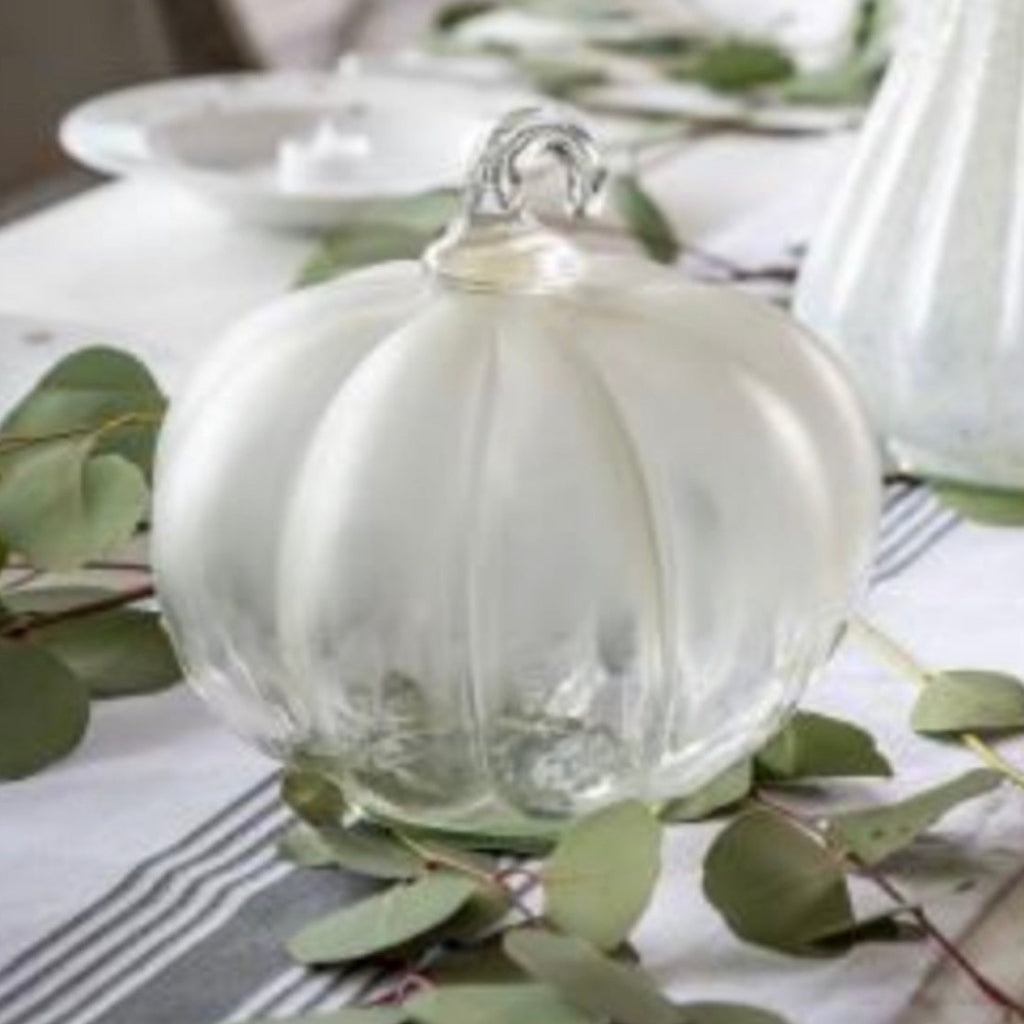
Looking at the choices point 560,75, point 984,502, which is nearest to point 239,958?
point 984,502

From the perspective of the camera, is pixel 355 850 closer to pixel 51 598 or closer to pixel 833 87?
pixel 51 598

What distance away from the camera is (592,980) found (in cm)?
46

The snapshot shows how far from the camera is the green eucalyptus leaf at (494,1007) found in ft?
1.49

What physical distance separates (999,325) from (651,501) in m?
0.24

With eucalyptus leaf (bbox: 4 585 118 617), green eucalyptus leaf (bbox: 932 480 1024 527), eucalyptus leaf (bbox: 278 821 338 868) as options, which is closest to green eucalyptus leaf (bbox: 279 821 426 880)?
eucalyptus leaf (bbox: 278 821 338 868)

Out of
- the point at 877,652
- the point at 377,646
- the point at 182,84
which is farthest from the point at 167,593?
the point at 182,84

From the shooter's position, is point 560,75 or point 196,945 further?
point 560,75

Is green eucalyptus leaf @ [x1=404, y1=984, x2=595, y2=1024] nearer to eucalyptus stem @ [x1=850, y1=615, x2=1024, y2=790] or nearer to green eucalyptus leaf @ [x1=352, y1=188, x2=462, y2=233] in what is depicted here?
eucalyptus stem @ [x1=850, y1=615, x2=1024, y2=790]

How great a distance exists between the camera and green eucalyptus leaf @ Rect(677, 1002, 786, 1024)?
1.51 feet

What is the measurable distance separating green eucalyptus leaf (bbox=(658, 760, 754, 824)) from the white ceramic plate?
425 mm

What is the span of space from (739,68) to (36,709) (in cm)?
70

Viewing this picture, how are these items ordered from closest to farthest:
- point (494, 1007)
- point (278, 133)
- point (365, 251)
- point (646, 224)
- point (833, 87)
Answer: point (494, 1007)
point (365, 251)
point (646, 224)
point (278, 133)
point (833, 87)

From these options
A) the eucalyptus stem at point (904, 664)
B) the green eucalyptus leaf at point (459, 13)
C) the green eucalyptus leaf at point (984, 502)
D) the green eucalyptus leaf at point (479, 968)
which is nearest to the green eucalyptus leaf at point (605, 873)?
the green eucalyptus leaf at point (479, 968)

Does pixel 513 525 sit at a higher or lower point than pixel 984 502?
higher
